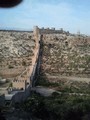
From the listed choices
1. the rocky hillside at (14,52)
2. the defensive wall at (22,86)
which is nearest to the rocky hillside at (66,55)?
the rocky hillside at (14,52)

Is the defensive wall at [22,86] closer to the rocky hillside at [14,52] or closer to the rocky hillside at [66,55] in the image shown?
the rocky hillside at [14,52]

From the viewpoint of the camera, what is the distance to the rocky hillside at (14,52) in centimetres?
3816

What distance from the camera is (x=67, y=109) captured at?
25234 millimetres

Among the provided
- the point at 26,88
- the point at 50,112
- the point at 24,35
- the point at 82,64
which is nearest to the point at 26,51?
the point at 82,64

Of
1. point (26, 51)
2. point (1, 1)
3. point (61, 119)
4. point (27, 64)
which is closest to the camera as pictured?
point (1, 1)

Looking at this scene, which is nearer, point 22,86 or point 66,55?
point 22,86

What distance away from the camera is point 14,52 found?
156ft

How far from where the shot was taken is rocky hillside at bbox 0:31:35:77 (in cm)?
3816

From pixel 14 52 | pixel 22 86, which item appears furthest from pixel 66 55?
pixel 22 86

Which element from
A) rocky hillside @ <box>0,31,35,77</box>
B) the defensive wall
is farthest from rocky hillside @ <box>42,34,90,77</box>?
the defensive wall

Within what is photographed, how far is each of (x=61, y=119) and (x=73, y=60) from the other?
2078cm

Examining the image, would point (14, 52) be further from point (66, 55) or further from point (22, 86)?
point (22, 86)

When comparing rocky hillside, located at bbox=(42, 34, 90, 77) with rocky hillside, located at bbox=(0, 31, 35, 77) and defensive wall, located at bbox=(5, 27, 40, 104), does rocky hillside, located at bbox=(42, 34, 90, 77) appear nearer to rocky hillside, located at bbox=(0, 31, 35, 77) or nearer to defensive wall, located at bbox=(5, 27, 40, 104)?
rocky hillside, located at bbox=(0, 31, 35, 77)

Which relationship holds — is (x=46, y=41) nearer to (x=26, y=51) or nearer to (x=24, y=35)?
(x=26, y=51)
